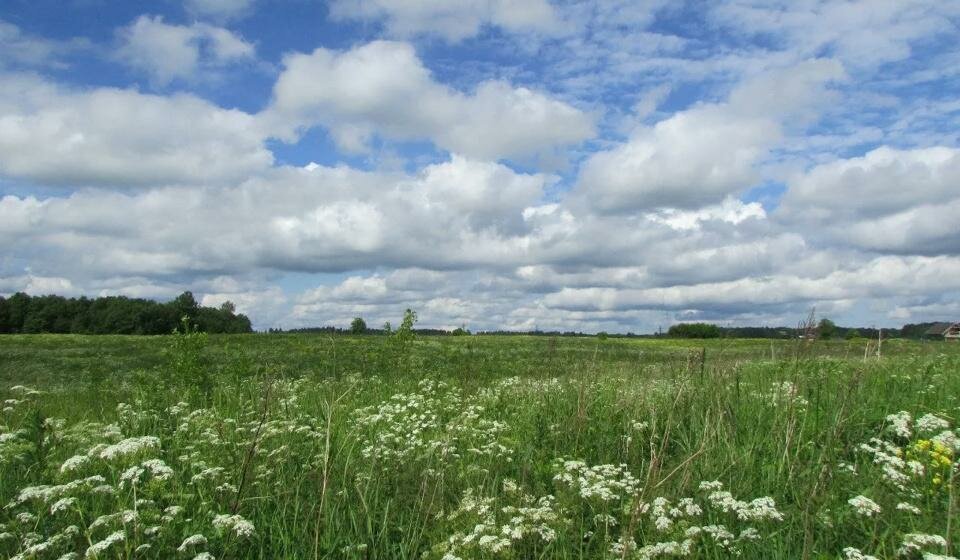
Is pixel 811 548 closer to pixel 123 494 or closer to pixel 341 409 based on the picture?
pixel 123 494

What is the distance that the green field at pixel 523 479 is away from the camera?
159 inches

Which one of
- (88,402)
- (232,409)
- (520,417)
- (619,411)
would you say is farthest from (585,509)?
(88,402)

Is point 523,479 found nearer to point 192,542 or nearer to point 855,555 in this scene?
point 855,555

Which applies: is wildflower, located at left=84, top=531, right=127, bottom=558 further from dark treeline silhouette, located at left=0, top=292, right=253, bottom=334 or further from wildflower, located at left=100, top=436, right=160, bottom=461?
dark treeline silhouette, located at left=0, top=292, right=253, bottom=334

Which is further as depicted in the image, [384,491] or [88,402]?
[88,402]

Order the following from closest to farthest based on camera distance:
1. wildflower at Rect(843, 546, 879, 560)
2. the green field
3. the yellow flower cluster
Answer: wildflower at Rect(843, 546, 879, 560)
the green field
the yellow flower cluster

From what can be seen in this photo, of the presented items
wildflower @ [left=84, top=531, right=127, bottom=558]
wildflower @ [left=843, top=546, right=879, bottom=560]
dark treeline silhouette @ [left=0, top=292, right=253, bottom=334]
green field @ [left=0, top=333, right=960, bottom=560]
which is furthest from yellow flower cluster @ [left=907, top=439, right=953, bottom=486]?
dark treeline silhouette @ [left=0, top=292, right=253, bottom=334]

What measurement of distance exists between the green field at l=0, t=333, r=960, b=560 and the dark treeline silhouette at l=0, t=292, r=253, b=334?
86.8m

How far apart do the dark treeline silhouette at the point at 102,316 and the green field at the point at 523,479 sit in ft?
285

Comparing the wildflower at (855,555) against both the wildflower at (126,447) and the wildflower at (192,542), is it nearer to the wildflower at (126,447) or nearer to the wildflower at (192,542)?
the wildflower at (192,542)

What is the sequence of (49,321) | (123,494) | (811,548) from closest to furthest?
(811,548) < (123,494) < (49,321)

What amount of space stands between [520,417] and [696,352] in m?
2.41

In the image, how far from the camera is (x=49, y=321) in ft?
321

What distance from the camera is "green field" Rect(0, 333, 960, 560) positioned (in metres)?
4.03
